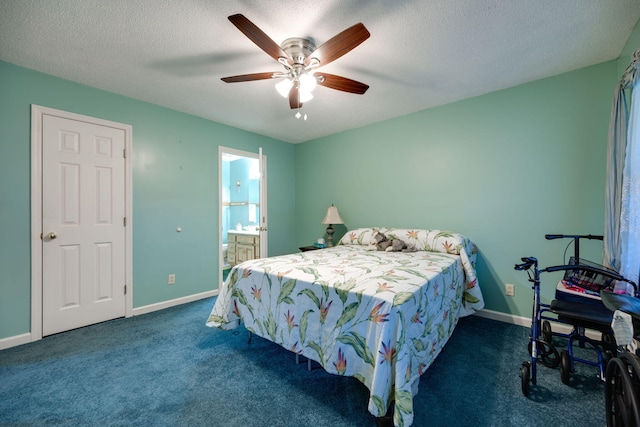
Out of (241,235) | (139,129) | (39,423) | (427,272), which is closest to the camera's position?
(39,423)

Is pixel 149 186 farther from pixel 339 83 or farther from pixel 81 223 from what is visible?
pixel 339 83

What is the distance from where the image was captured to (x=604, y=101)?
2.22m

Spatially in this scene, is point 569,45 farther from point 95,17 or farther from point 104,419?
point 104,419

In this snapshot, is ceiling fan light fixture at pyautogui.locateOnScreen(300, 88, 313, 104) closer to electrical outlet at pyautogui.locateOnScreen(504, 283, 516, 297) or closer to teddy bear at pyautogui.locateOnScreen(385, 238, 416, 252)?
teddy bear at pyautogui.locateOnScreen(385, 238, 416, 252)

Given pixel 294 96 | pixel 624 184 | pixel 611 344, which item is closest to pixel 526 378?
pixel 611 344

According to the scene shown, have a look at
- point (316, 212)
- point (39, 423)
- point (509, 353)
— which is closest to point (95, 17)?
point (39, 423)

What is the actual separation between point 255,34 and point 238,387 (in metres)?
2.23

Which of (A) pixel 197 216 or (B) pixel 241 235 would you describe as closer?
(A) pixel 197 216

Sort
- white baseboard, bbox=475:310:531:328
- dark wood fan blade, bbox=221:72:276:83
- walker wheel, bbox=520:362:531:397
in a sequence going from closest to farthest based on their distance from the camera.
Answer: walker wheel, bbox=520:362:531:397 < dark wood fan blade, bbox=221:72:276:83 < white baseboard, bbox=475:310:531:328

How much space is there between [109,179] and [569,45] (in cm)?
437

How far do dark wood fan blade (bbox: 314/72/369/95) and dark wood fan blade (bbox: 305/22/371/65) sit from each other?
0.60 feet

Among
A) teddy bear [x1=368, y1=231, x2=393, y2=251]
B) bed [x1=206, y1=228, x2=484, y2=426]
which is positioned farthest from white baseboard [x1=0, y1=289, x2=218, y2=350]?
teddy bear [x1=368, y1=231, x2=393, y2=251]

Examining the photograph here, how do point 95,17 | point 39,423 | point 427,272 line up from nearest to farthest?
point 39,423 < point 95,17 < point 427,272

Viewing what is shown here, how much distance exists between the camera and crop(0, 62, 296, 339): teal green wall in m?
2.21
